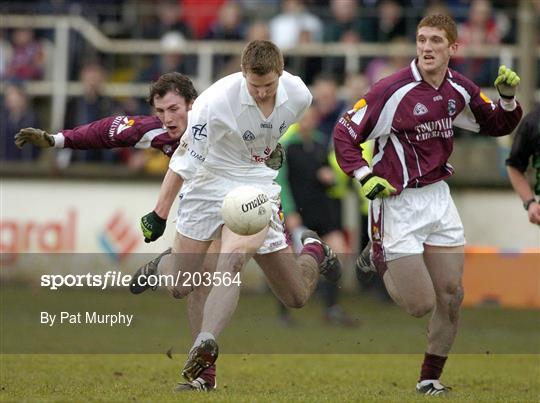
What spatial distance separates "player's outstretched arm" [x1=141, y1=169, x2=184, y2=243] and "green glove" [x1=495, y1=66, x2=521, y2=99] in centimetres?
250

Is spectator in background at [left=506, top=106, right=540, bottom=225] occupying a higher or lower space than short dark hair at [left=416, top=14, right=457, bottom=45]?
lower

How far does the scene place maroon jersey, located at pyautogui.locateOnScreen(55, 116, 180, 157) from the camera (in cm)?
984

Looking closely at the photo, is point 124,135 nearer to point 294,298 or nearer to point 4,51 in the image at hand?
point 294,298

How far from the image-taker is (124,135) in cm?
984

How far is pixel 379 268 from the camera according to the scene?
989 centimetres

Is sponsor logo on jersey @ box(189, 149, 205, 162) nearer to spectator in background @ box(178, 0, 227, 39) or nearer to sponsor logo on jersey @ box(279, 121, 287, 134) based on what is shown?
sponsor logo on jersey @ box(279, 121, 287, 134)

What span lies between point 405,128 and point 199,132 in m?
1.58

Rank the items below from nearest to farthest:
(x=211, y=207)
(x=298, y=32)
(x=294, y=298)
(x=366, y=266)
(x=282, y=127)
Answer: (x=282, y=127)
(x=211, y=207)
(x=294, y=298)
(x=366, y=266)
(x=298, y=32)

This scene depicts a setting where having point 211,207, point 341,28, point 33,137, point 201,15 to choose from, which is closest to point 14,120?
point 201,15

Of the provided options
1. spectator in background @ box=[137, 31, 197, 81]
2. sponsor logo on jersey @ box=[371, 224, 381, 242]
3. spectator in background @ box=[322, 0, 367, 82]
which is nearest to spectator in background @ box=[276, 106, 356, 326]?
spectator in background @ box=[322, 0, 367, 82]

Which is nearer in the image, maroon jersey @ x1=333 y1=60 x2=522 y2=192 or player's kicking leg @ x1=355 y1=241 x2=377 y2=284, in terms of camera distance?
maroon jersey @ x1=333 y1=60 x2=522 y2=192

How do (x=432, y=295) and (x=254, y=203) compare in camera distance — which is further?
(x=432, y=295)

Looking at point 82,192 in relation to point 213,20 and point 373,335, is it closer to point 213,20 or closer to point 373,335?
point 213,20

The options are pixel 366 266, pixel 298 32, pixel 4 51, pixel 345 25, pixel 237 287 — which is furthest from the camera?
pixel 4 51
